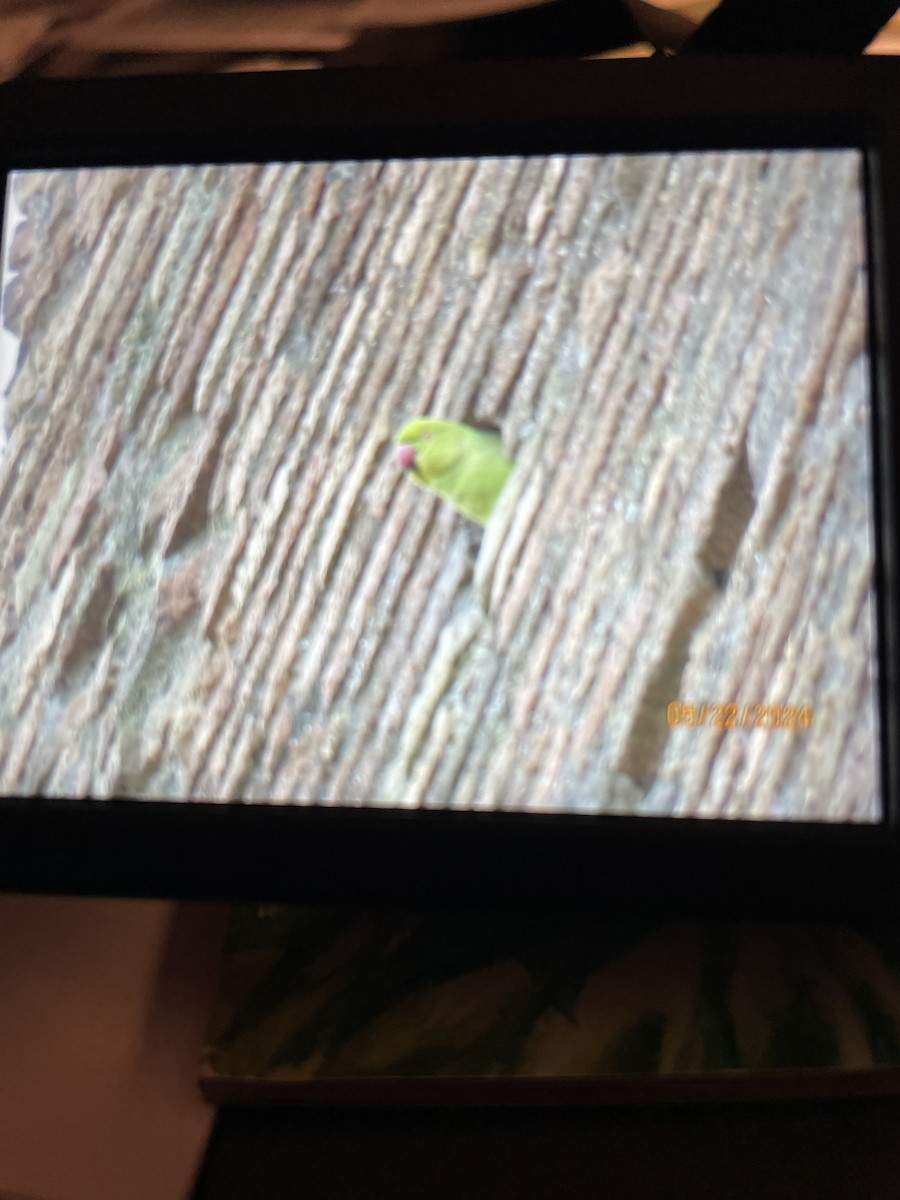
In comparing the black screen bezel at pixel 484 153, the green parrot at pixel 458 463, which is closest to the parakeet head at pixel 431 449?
the green parrot at pixel 458 463

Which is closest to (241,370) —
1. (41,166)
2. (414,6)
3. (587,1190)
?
(41,166)

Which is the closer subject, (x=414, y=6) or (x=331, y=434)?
(x=331, y=434)

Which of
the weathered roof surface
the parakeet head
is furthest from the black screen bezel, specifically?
the parakeet head

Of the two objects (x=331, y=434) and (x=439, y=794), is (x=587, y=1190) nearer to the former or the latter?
(x=439, y=794)
